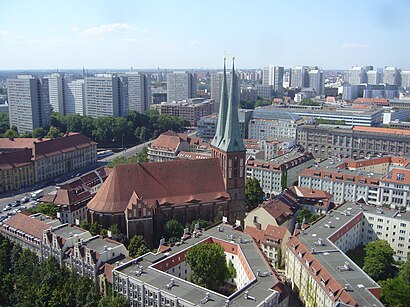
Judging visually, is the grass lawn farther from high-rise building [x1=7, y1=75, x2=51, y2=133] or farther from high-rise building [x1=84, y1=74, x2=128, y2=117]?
high-rise building [x1=84, y1=74, x2=128, y2=117]

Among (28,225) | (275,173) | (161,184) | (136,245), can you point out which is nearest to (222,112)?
(161,184)

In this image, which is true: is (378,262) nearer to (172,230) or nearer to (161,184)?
(172,230)

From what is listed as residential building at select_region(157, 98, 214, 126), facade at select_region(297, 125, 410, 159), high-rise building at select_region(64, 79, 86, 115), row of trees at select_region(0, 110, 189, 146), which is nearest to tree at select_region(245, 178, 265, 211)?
facade at select_region(297, 125, 410, 159)

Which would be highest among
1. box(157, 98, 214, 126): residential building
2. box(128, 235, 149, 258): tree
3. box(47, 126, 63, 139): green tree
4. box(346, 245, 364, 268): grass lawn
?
box(157, 98, 214, 126): residential building

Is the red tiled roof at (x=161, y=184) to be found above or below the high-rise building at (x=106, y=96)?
below

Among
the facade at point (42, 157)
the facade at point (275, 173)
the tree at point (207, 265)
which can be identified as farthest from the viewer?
the facade at point (42, 157)

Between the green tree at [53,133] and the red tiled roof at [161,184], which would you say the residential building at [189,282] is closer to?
the red tiled roof at [161,184]

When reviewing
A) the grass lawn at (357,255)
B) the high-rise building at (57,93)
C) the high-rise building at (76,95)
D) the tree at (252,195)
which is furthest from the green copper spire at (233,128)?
the high-rise building at (57,93)
